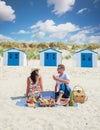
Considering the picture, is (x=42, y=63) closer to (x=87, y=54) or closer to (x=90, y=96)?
(x=87, y=54)

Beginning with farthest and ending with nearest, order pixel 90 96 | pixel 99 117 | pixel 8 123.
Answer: pixel 90 96 → pixel 99 117 → pixel 8 123

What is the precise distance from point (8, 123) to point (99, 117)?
259 cm

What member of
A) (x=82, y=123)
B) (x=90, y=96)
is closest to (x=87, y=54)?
(x=90, y=96)

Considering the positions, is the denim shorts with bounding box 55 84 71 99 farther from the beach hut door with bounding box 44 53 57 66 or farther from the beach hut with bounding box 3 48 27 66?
the beach hut with bounding box 3 48 27 66

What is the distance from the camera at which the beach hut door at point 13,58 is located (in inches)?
977

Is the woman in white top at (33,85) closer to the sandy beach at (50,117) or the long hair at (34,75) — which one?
the long hair at (34,75)

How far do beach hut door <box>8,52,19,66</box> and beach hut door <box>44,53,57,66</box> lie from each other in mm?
3138

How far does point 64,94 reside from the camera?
8367mm

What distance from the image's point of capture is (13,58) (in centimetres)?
2488

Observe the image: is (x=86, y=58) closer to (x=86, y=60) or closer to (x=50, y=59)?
(x=86, y=60)

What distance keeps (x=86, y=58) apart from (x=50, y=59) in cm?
392

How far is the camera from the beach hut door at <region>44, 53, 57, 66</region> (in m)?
24.7

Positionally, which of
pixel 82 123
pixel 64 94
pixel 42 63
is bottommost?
pixel 82 123

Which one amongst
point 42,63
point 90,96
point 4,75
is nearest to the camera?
point 90,96
